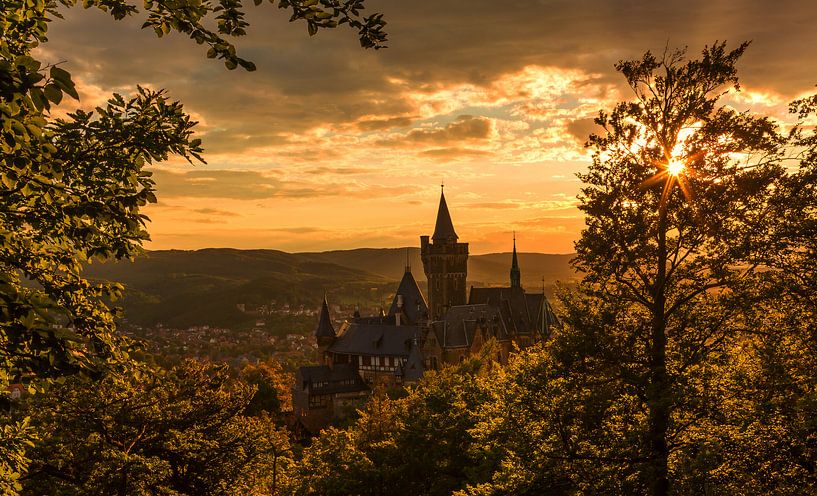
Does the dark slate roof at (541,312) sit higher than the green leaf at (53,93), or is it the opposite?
the green leaf at (53,93)

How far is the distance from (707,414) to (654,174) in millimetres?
6691

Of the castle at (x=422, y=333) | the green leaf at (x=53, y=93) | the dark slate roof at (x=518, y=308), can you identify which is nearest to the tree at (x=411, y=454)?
the green leaf at (x=53, y=93)

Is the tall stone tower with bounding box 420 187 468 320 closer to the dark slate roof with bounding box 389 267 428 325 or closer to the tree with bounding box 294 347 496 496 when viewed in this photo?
the dark slate roof with bounding box 389 267 428 325

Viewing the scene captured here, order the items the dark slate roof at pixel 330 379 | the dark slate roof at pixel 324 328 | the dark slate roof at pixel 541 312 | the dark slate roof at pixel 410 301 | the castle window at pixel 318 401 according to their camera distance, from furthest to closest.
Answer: the dark slate roof at pixel 410 301 → the dark slate roof at pixel 324 328 → the dark slate roof at pixel 541 312 → the dark slate roof at pixel 330 379 → the castle window at pixel 318 401

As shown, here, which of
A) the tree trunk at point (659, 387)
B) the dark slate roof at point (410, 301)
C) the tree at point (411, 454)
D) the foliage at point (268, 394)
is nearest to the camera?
the tree trunk at point (659, 387)

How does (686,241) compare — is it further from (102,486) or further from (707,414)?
(102,486)

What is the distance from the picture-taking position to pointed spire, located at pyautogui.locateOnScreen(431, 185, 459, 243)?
10769 centimetres

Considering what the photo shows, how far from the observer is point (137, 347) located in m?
9.69

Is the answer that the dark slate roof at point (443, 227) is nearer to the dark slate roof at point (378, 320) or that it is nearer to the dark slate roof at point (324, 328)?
the dark slate roof at point (378, 320)

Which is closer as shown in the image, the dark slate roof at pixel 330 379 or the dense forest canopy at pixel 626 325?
the dense forest canopy at pixel 626 325

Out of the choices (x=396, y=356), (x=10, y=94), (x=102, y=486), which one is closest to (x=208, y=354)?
(x=396, y=356)

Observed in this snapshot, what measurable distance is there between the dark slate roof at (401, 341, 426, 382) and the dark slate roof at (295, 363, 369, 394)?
984 centimetres

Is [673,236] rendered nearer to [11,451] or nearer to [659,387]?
[659,387]

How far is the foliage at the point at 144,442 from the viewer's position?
17922 mm
